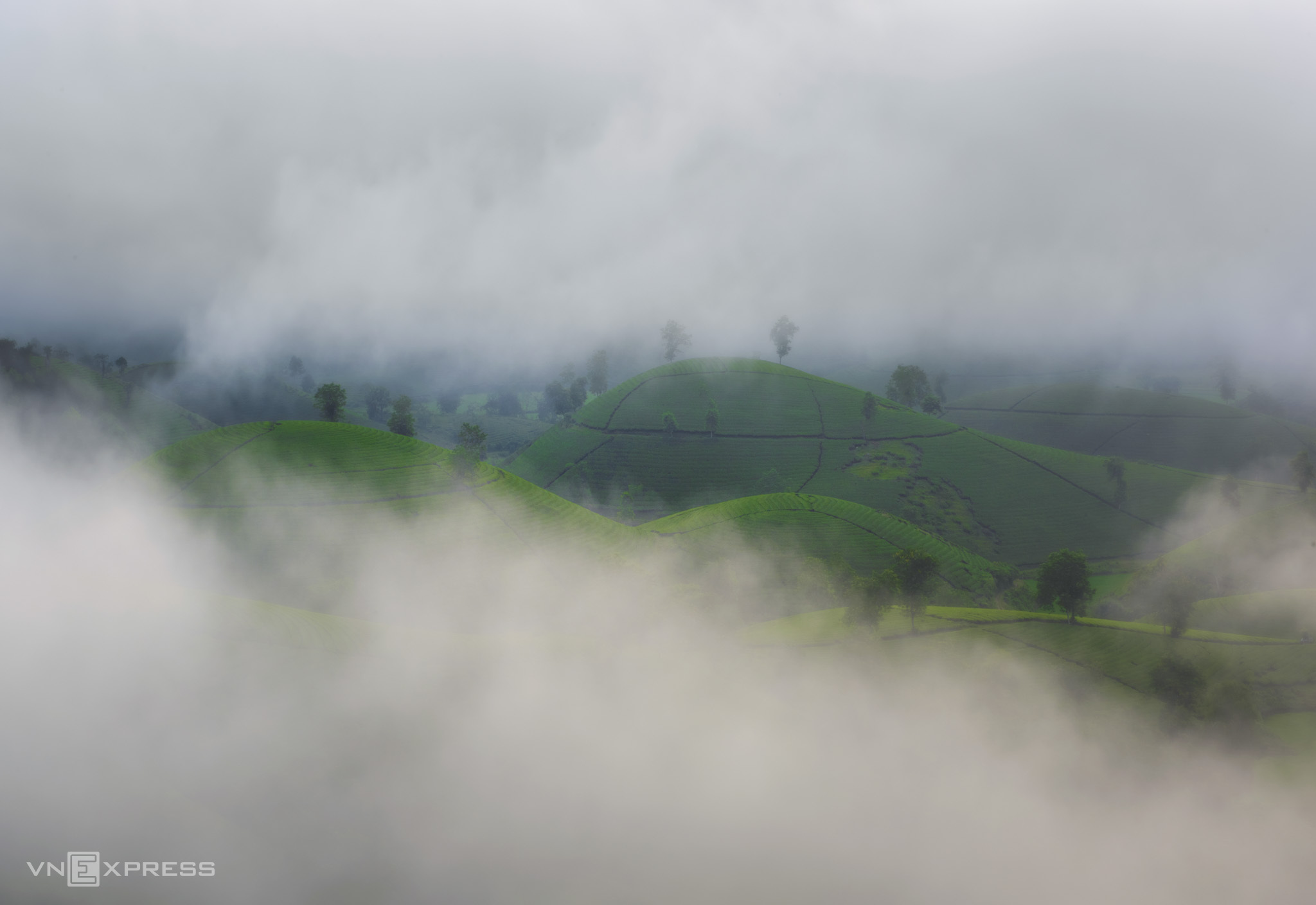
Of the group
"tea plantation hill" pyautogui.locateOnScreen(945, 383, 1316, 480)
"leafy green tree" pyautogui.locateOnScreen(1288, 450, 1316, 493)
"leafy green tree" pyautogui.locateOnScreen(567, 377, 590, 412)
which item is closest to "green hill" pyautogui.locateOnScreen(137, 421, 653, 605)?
"leafy green tree" pyautogui.locateOnScreen(1288, 450, 1316, 493)

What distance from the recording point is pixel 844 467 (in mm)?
94062

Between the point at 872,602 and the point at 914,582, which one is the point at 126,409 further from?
the point at 914,582

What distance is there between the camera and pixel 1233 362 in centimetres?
18562

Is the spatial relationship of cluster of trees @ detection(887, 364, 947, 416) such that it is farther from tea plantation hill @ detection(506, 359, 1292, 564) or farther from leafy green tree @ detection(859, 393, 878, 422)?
leafy green tree @ detection(859, 393, 878, 422)

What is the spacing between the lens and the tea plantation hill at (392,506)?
4325 centimetres

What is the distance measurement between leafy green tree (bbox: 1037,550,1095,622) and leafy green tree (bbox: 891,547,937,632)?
316 inches

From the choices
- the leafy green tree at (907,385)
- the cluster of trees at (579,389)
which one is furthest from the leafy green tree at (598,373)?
the leafy green tree at (907,385)

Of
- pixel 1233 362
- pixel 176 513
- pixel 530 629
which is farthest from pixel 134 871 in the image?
pixel 1233 362

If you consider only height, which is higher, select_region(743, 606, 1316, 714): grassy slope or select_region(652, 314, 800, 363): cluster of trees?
select_region(652, 314, 800, 363): cluster of trees

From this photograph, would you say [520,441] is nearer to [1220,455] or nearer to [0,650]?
[1220,455]

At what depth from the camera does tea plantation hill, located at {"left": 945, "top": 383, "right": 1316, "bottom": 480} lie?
340 feet

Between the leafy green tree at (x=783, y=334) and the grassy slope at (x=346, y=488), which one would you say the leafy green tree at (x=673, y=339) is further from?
the grassy slope at (x=346, y=488)

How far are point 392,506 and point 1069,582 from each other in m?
43.5

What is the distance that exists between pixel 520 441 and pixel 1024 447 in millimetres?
124748
